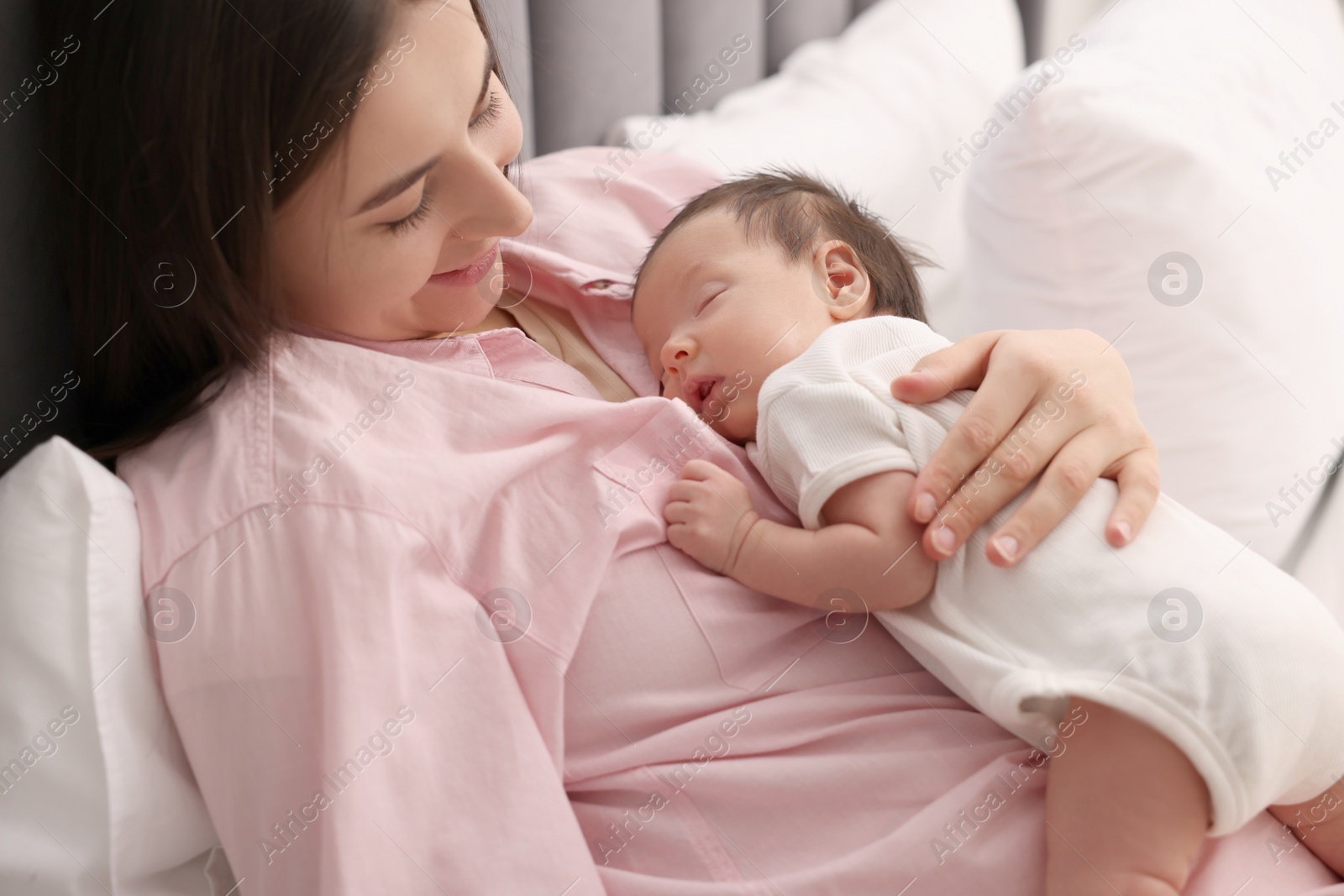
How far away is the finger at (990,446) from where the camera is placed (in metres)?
0.84

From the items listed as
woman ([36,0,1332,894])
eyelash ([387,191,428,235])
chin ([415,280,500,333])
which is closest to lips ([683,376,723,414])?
woman ([36,0,1332,894])

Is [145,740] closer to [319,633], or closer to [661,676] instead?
[319,633]

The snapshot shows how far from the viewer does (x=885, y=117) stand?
1.72m

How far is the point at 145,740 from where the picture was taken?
784 millimetres

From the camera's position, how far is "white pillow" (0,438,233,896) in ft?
2.48

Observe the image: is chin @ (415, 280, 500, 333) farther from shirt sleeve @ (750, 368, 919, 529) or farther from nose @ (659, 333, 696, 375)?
shirt sleeve @ (750, 368, 919, 529)

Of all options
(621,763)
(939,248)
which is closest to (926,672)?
(621,763)

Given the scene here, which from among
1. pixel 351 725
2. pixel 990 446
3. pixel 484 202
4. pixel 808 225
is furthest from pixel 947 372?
pixel 351 725

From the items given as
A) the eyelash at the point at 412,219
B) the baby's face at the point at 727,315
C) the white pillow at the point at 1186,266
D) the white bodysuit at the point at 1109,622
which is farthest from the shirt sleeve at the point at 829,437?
the white pillow at the point at 1186,266

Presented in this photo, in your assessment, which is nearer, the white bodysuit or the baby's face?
the white bodysuit

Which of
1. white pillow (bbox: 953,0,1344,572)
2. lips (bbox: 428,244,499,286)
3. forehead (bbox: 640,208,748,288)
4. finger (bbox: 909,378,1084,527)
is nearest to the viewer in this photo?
finger (bbox: 909,378,1084,527)

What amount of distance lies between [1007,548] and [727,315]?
0.37 meters

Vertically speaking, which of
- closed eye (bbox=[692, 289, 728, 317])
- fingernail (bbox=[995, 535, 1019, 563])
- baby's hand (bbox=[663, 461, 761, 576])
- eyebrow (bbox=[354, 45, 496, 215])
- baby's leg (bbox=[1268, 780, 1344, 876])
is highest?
eyebrow (bbox=[354, 45, 496, 215])

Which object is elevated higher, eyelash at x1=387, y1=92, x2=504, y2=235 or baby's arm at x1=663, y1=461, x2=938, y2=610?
eyelash at x1=387, y1=92, x2=504, y2=235
